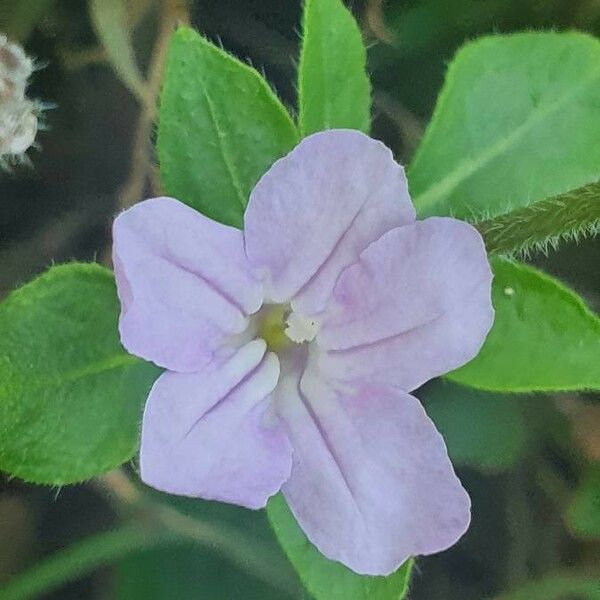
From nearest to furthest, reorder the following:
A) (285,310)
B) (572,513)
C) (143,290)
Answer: (143,290) < (285,310) < (572,513)

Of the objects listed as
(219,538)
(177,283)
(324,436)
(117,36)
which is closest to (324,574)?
(324,436)

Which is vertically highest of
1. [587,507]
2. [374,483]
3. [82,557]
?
[374,483]

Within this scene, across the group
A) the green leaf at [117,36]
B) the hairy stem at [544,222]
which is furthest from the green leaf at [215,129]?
the green leaf at [117,36]

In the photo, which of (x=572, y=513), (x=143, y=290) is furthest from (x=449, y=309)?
(x=572, y=513)

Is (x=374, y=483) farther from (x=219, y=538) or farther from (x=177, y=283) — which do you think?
(x=219, y=538)

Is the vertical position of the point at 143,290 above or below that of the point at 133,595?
above

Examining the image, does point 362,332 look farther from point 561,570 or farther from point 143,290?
point 561,570
